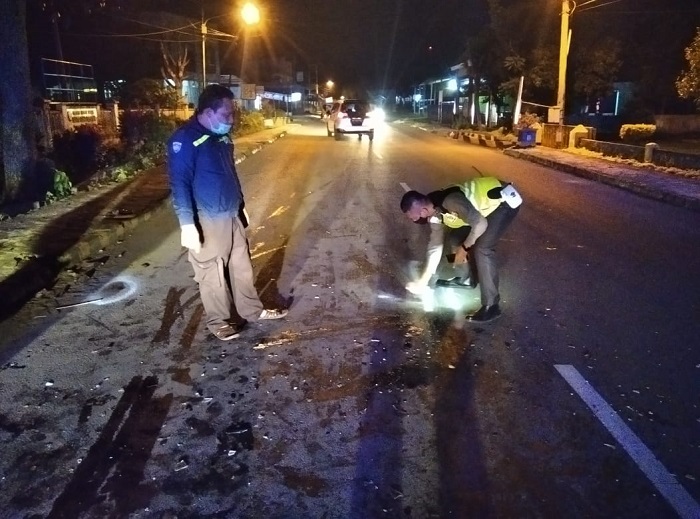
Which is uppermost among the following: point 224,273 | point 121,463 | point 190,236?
point 190,236

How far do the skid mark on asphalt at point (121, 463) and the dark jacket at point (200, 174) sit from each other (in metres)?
1.39

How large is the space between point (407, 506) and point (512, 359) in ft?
6.30

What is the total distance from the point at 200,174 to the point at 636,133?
24.1 m

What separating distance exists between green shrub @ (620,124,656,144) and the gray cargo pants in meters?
23.4

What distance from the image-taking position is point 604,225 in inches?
376

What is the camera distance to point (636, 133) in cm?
2494

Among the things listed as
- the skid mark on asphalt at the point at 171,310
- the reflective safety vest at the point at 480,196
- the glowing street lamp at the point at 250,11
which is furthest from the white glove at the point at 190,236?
the glowing street lamp at the point at 250,11

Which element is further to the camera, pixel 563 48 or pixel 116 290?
pixel 563 48

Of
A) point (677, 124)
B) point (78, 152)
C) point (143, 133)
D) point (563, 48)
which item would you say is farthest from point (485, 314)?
point (677, 124)

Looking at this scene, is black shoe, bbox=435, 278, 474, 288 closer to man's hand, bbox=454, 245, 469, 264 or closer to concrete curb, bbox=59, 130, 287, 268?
man's hand, bbox=454, 245, 469, 264

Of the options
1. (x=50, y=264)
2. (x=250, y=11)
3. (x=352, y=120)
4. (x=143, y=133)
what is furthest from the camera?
(x=352, y=120)

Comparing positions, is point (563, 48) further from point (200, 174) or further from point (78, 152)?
point (200, 174)

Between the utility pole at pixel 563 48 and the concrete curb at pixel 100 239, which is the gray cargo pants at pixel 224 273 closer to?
the concrete curb at pixel 100 239

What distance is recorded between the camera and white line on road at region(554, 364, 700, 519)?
3012 millimetres
